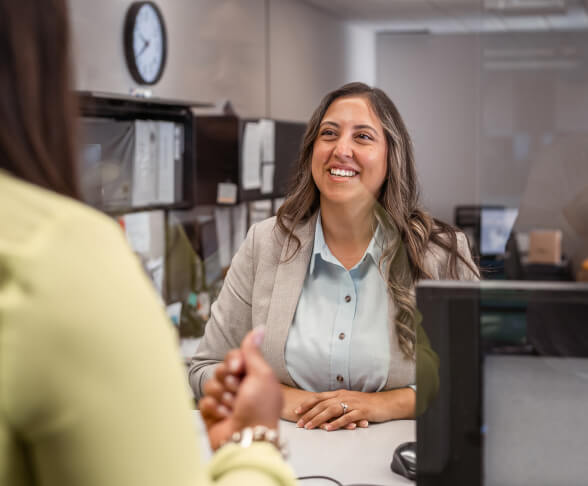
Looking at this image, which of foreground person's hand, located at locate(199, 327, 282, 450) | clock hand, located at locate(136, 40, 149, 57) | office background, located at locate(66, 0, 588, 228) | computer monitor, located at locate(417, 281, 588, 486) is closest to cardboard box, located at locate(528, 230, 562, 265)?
office background, located at locate(66, 0, 588, 228)

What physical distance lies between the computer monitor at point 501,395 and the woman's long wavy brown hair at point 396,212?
0.58 meters

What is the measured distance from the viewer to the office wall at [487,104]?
21.1ft

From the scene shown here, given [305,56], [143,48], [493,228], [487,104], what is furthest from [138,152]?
[487,104]

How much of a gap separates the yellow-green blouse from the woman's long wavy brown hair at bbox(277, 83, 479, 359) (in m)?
1.12

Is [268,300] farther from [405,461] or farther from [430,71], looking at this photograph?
[430,71]

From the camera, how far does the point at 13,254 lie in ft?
1.69

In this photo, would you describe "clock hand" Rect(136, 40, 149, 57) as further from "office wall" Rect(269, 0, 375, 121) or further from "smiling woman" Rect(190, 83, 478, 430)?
"smiling woman" Rect(190, 83, 478, 430)

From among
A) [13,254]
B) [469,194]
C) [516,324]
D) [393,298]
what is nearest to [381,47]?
[469,194]

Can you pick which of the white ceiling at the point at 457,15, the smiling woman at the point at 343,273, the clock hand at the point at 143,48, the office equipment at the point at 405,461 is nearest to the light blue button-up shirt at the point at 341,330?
the smiling woman at the point at 343,273

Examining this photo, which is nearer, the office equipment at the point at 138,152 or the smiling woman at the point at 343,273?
the smiling woman at the point at 343,273

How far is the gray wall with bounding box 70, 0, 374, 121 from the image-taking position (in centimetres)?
355

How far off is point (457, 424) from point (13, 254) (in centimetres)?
73

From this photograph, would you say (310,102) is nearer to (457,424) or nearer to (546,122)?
(546,122)

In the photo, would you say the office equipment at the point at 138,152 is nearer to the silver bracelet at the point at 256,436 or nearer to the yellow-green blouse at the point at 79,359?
the silver bracelet at the point at 256,436
